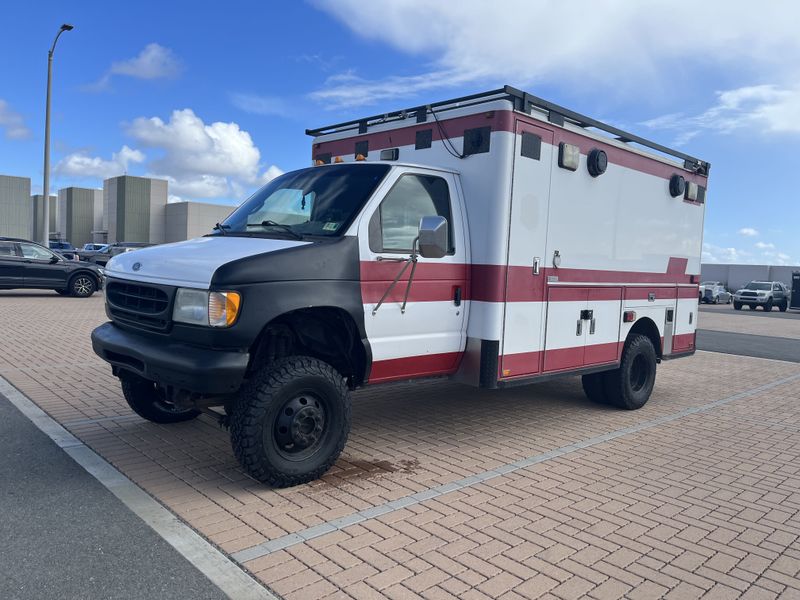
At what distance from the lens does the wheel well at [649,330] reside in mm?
7789

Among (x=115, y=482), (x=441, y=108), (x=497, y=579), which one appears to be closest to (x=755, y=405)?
(x=441, y=108)

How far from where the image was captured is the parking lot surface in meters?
3.59

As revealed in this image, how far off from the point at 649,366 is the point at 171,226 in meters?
64.0

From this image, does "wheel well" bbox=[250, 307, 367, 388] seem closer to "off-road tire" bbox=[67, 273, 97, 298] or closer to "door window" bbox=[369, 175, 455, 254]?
"door window" bbox=[369, 175, 455, 254]

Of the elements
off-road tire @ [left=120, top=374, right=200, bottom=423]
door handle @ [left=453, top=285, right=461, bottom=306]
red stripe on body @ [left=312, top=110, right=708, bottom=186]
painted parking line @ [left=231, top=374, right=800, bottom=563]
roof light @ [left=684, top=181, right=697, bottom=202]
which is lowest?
painted parking line @ [left=231, top=374, right=800, bottom=563]

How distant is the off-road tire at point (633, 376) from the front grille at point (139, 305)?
5.06 metres

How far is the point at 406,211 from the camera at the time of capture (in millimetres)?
5363

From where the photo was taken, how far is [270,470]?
179 inches

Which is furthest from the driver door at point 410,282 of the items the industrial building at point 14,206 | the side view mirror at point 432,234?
the industrial building at point 14,206

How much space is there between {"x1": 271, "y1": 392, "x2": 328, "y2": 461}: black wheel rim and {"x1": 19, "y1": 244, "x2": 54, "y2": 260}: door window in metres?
16.7

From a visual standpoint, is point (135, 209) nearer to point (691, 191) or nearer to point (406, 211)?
point (691, 191)

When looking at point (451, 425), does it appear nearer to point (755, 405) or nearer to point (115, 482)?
point (115, 482)

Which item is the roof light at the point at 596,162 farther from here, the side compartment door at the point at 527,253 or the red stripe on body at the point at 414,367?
the red stripe on body at the point at 414,367

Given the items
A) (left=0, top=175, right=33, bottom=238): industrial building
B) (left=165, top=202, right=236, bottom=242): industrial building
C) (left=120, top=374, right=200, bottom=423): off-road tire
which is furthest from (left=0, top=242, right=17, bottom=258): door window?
(left=165, top=202, right=236, bottom=242): industrial building
